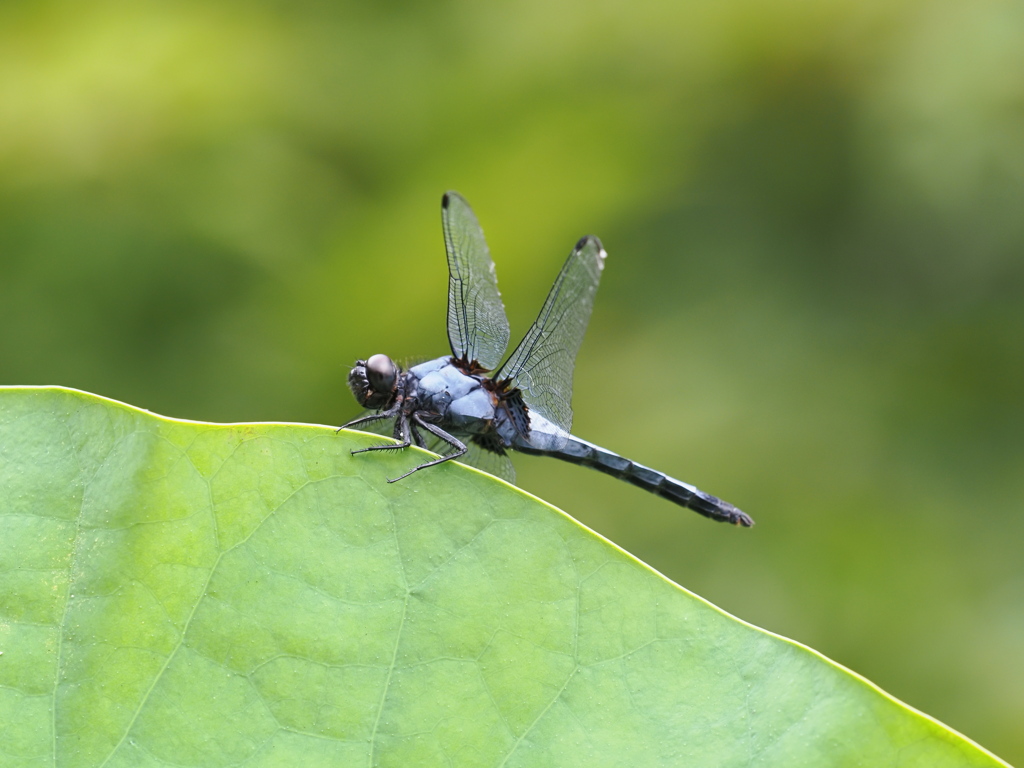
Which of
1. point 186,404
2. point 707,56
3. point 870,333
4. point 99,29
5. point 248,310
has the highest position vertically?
point 707,56

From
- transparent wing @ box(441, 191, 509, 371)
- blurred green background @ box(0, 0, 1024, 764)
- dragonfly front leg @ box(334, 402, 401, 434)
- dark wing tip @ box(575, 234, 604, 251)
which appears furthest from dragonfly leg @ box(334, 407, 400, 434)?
blurred green background @ box(0, 0, 1024, 764)

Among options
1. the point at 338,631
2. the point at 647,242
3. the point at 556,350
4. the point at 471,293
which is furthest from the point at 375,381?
the point at 647,242

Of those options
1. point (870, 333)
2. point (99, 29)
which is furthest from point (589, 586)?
point (99, 29)

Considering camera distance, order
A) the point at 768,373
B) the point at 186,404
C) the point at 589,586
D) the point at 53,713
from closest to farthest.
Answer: the point at 53,713, the point at 589,586, the point at 186,404, the point at 768,373

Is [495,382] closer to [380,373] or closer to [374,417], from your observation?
[380,373]

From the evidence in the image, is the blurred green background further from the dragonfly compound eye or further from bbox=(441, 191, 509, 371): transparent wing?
the dragonfly compound eye

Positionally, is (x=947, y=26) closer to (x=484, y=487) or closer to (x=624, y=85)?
(x=624, y=85)

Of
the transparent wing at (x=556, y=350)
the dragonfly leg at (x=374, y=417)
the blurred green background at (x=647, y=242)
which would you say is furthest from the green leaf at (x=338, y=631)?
the blurred green background at (x=647, y=242)
